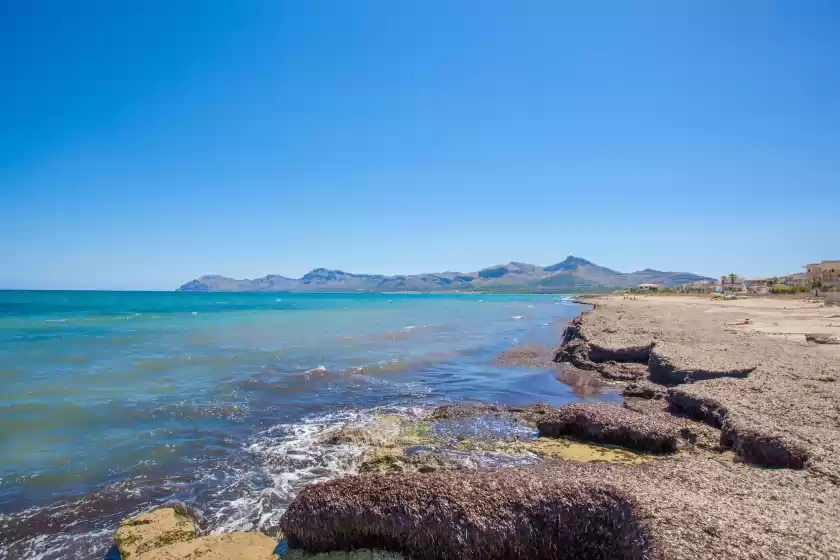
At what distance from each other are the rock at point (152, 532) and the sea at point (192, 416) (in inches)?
18.1

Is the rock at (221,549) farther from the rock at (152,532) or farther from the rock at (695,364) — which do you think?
the rock at (695,364)

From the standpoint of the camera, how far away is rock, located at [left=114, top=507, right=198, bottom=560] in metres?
6.05

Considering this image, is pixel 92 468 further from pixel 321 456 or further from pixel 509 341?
pixel 509 341

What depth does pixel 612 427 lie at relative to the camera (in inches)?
358

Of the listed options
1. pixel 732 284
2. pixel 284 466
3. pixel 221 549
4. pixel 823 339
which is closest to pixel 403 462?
pixel 284 466

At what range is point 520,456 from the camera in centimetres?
895

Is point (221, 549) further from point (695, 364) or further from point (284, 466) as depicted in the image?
point (695, 364)

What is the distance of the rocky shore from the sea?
4.35 feet

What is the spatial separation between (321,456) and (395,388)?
7.61 metres

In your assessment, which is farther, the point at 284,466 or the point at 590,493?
the point at 284,466

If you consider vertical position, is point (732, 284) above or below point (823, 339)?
above

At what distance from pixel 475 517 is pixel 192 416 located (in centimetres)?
1138

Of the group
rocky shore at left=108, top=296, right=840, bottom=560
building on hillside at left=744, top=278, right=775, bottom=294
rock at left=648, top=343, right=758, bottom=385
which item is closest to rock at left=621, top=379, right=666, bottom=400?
rock at left=648, top=343, right=758, bottom=385

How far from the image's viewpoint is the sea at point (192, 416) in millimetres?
7695
